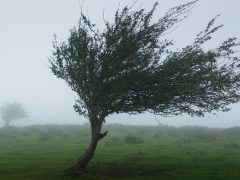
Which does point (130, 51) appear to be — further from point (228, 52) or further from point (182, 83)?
point (228, 52)

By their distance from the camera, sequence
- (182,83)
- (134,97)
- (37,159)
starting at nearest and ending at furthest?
(182,83), (134,97), (37,159)

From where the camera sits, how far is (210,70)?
31.7 metres

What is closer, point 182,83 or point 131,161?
point 182,83

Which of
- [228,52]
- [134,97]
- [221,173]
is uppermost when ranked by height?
[228,52]

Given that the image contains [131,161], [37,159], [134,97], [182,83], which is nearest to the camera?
[182,83]

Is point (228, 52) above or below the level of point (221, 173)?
above

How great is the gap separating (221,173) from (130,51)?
12.4m

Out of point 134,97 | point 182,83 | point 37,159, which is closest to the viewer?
point 182,83

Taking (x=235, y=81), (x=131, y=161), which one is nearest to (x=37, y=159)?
(x=131, y=161)

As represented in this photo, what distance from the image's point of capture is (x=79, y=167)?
110ft

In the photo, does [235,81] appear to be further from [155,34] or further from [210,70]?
[155,34]

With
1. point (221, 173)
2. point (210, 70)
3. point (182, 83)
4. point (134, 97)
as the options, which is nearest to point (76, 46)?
point (134, 97)

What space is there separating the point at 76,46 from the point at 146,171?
1225 centimetres

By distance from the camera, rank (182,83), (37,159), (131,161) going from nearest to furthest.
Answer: (182,83) < (131,161) < (37,159)
